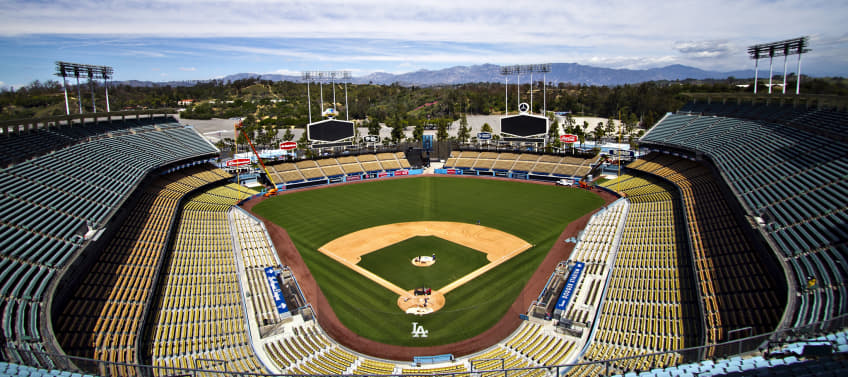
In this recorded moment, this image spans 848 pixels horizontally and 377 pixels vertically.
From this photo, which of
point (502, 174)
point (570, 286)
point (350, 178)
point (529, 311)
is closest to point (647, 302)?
point (570, 286)

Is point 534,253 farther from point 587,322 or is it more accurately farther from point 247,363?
point 247,363

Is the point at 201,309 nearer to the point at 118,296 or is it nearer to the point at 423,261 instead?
the point at 118,296

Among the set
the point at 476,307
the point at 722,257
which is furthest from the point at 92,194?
the point at 722,257

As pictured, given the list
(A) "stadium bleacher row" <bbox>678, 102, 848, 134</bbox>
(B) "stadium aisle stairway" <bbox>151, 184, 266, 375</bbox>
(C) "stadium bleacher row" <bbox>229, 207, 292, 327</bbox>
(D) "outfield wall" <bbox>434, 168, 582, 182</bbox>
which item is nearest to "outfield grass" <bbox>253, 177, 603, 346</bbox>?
(C) "stadium bleacher row" <bbox>229, 207, 292, 327</bbox>

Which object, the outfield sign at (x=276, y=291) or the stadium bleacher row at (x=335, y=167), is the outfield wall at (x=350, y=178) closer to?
the stadium bleacher row at (x=335, y=167)

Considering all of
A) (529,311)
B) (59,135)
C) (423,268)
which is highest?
(59,135)

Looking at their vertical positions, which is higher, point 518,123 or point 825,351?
point 518,123

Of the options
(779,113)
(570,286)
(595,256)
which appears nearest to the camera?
(570,286)
